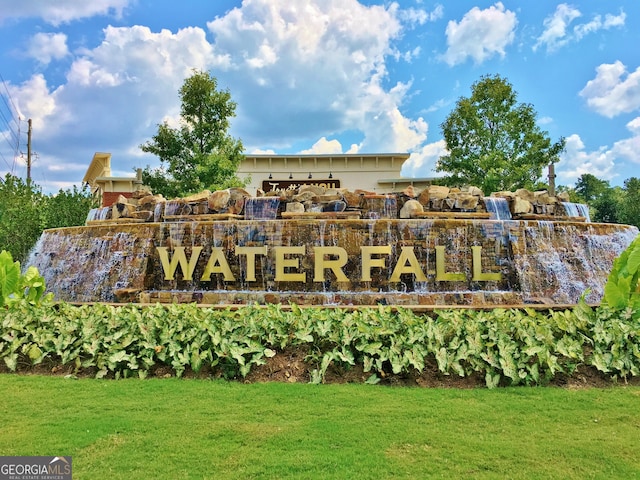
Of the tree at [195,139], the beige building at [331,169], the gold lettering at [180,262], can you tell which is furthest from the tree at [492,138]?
the gold lettering at [180,262]

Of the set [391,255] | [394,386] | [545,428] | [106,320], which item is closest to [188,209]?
[391,255]

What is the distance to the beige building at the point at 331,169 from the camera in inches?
1102

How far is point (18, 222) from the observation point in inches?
764

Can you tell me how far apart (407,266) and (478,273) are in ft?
4.78

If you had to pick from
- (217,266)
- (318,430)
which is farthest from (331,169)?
(318,430)

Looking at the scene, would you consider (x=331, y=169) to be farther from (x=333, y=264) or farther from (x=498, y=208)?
(x=333, y=264)

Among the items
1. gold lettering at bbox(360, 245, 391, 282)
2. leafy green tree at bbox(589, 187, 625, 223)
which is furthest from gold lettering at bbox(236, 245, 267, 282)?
leafy green tree at bbox(589, 187, 625, 223)

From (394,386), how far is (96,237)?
28.7ft

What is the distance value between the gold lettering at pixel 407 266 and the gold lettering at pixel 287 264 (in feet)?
6.07

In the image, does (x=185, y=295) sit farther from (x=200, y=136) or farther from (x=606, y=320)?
(x=200, y=136)

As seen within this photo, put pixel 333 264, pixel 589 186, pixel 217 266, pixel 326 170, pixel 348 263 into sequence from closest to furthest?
1. pixel 333 264
2. pixel 348 263
3. pixel 217 266
4. pixel 326 170
5. pixel 589 186

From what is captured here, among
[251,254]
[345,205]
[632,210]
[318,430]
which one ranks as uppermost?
[632,210]

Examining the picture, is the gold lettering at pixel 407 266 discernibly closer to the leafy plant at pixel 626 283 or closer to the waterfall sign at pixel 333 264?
the waterfall sign at pixel 333 264

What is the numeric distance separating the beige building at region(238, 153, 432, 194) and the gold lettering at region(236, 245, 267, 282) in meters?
18.4
